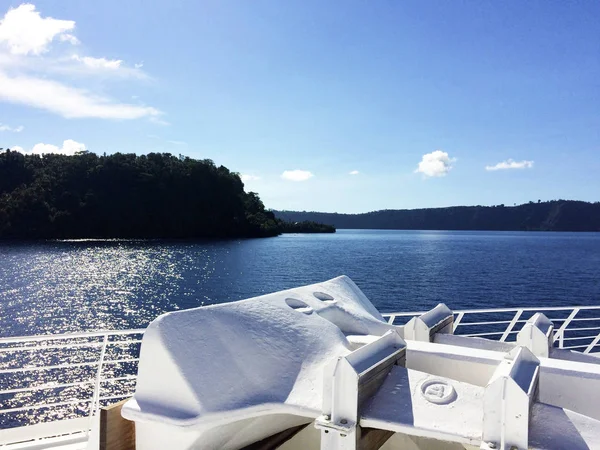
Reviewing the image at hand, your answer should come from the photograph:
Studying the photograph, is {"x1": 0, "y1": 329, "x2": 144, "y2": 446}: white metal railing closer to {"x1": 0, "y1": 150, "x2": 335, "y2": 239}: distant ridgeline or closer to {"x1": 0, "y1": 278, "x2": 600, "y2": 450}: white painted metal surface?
{"x1": 0, "y1": 278, "x2": 600, "y2": 450}: white painted metal surface

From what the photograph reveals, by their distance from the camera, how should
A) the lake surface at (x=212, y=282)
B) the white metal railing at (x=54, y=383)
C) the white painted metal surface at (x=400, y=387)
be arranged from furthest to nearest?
the lake surface at (x=212, y=282) → the white metal railing at (x=54, y=383) → the white painted metal surface at (x=400, y=387)

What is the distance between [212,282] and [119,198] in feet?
144

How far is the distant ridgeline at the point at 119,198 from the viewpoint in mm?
63906

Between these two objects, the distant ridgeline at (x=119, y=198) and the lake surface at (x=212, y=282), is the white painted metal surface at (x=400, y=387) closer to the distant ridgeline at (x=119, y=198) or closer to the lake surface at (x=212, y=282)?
the lake surface at (x=212, y=282)

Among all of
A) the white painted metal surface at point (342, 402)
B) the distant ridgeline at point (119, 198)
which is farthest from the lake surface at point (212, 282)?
the white painted metal surface at point (342, 402)

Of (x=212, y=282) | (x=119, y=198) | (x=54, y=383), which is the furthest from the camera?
(x=119, y=198)

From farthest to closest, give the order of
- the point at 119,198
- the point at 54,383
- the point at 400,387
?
the point at 119,198
the point at 54,383
the point at 400,387

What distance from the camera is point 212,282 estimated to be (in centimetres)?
3206

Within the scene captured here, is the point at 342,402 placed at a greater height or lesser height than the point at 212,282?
greater

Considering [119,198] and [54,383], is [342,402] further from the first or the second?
[119,198]

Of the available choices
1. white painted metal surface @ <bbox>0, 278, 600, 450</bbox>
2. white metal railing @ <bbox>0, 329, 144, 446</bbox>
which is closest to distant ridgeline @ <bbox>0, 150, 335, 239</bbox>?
white metal railing @ <bbox>0, 329, 144, 446</bbox>

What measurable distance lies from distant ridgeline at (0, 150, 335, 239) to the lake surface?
46.7 feet

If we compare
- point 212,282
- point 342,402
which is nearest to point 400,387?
point 342,402

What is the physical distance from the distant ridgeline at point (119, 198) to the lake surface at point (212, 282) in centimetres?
1422
